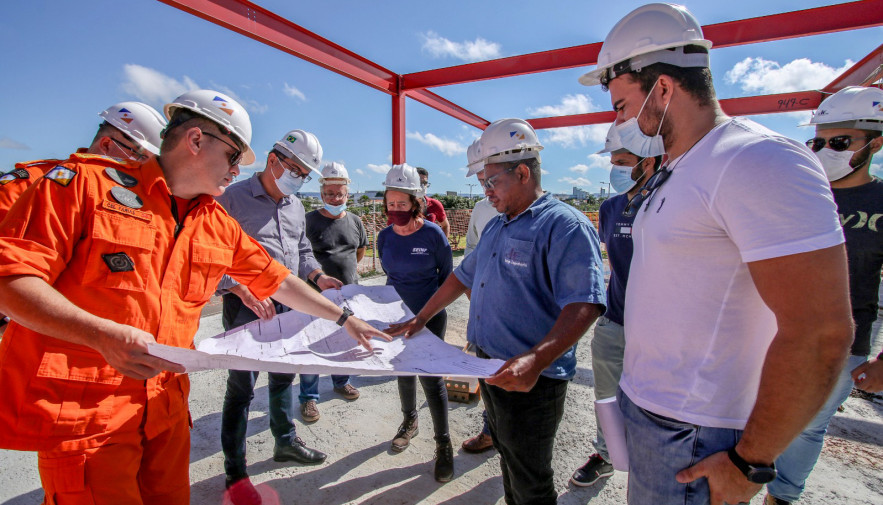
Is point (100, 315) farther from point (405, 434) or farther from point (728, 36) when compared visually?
point (728, 36)

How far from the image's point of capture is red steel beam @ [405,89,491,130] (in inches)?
242

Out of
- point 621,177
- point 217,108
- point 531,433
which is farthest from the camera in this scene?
point 621,177

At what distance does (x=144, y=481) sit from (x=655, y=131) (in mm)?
2304

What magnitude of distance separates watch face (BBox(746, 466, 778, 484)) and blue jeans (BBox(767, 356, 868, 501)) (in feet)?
5.38

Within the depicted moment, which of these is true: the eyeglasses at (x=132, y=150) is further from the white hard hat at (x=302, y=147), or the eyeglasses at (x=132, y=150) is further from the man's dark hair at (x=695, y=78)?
the man's dark hair at (x=695, y=78)

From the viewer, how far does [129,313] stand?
1421 millimetres

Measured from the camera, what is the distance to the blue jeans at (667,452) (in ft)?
3.65

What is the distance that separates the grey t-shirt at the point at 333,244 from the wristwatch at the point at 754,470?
11.8 feet

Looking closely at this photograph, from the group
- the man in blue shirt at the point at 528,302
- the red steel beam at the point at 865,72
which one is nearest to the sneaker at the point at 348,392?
the man in blue shirt at the point at 528,302

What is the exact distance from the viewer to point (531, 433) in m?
1.84

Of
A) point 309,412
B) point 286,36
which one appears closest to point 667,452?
point 309,412

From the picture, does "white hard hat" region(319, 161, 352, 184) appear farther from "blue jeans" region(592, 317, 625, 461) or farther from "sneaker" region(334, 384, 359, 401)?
"blue jeans" region(592, 317, 625, 461)

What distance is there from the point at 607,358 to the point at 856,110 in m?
2.11

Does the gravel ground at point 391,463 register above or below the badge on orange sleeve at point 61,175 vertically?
below
